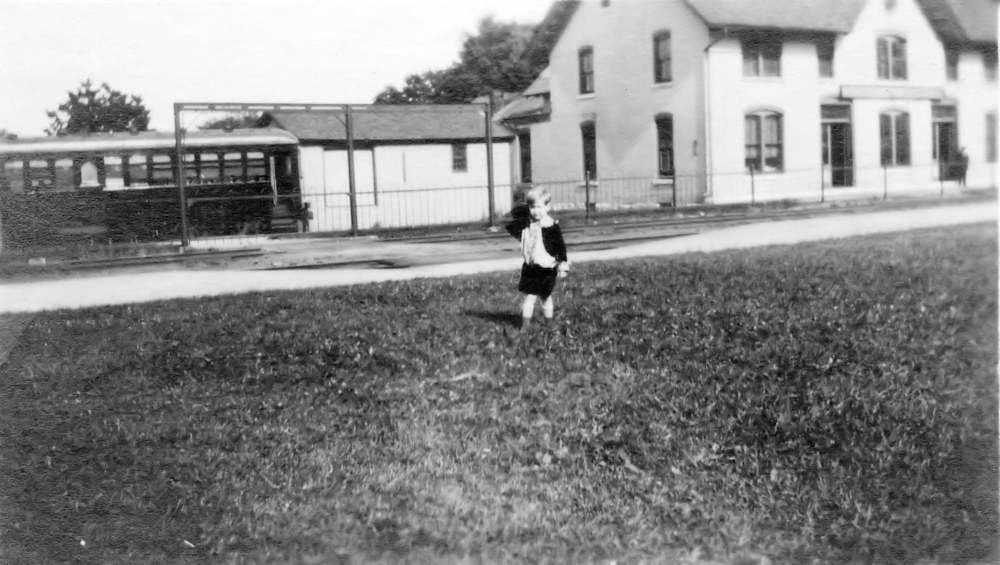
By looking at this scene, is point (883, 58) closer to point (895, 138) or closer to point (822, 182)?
point (895, 138)

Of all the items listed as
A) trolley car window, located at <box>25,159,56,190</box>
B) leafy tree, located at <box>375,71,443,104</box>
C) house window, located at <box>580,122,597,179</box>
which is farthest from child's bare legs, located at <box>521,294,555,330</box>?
house window, located at <box>580,122,597,179</box>

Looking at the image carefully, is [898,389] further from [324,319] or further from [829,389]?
[324,319]

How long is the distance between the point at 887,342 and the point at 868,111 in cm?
2100

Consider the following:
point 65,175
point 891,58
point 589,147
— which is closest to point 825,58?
point 891,58

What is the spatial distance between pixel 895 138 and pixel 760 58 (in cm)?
454

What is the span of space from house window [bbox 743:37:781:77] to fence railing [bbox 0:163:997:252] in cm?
305

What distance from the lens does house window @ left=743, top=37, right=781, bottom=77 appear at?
26.5m

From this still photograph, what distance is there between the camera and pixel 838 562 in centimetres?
491

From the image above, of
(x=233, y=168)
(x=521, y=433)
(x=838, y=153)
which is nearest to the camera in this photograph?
(x=521, y=433)

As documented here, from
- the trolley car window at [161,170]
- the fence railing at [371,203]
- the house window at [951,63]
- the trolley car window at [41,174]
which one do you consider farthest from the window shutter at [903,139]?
the trolley car window at [41,174]

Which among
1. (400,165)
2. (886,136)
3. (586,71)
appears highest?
(586,71)

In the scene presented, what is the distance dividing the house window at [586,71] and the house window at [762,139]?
6008 millimetres

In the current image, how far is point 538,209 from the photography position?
708 cm

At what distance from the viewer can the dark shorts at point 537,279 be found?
7.38 metres
